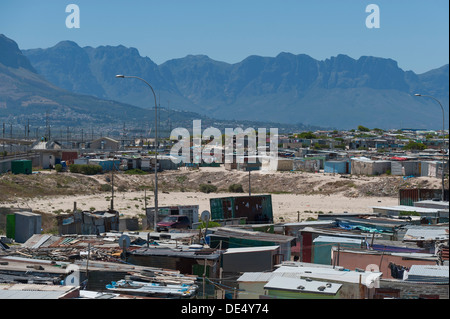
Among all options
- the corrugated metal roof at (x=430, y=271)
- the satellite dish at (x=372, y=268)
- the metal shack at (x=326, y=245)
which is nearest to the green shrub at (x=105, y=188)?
the metal shack at (x=326, y=245)

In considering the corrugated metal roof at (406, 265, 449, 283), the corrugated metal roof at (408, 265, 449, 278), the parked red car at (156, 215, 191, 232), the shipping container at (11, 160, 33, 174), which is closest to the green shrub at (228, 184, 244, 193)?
the shipping container at (11, 160, 33, 174)

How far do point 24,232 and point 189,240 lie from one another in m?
8.42

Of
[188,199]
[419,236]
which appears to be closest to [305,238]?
[419,236]

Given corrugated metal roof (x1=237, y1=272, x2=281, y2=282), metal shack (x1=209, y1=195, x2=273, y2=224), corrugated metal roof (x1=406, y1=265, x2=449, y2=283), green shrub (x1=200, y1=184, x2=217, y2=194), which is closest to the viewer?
corrugated metal roof (x1=237, y1=272, x2=281, y2=282)

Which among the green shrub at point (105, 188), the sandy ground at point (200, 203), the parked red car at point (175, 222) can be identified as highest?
the parked red car at point (175, 222)

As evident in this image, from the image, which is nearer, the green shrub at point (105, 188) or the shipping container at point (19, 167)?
the green shrub at point (105, 188)

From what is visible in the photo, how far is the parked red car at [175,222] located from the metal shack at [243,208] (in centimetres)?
165

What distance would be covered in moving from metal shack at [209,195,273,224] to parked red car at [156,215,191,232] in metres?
1.65

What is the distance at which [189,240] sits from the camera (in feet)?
62.2

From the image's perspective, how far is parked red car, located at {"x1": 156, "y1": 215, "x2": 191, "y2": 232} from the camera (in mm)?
27397

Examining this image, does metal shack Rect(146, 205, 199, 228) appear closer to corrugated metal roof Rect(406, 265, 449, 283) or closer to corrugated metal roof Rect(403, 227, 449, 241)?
corrugated metal roof Rect(403, 227, 449, 241)

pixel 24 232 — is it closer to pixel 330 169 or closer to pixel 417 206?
pixel 417 206

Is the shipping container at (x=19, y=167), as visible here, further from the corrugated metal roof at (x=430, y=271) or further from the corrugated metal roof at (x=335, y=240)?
the corrugated metal roof at (x=430, y=271)

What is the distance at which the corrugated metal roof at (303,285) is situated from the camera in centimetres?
1075
